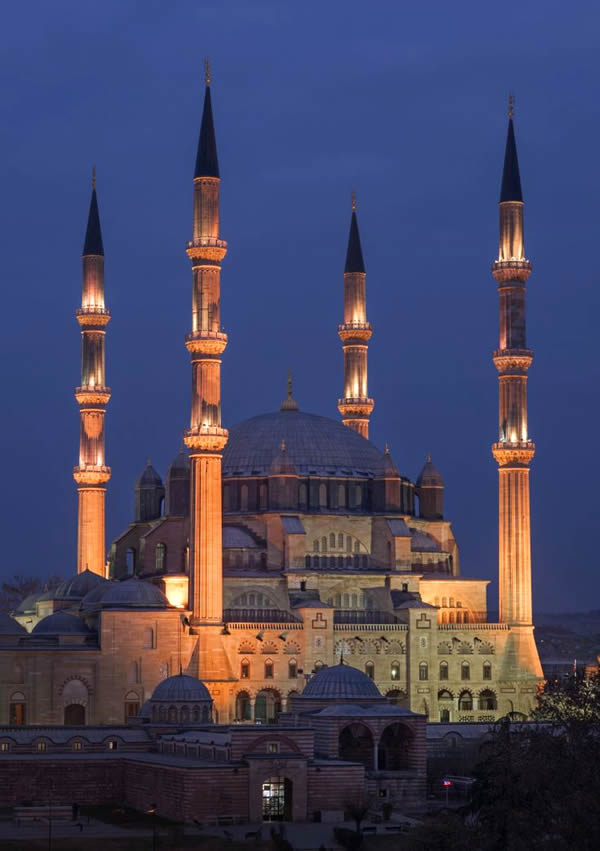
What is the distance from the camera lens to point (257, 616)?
257ft

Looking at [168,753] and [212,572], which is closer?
[168,753]

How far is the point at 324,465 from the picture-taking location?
85.0 metres

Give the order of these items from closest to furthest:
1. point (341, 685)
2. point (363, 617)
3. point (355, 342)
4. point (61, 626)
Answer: point (341, 685) < point (61, 626) < point (363, 617) < point (355, 342)

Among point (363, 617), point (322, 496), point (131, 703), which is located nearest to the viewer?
point (131, 703)

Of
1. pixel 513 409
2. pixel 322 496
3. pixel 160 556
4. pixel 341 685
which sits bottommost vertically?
pixel 341 685

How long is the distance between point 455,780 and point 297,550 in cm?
1750

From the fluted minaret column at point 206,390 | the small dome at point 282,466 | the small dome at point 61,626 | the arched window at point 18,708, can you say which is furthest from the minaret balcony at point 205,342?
the arched window at point 18,708

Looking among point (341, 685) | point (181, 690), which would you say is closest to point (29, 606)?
point (181, 690)

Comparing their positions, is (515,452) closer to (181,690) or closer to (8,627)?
(181,690)

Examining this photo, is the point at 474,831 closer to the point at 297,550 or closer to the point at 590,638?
the point at 297,550

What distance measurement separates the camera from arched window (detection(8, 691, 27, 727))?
73.1 metres

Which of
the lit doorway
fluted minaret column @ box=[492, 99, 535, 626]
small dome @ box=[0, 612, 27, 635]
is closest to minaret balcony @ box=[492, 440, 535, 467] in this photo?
fluted minaret column @ box=[492, 99, 535, 626]

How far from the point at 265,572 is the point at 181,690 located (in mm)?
12096

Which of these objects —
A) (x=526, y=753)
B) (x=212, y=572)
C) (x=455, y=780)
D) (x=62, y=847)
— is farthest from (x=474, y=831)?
(x=212, y=572)
